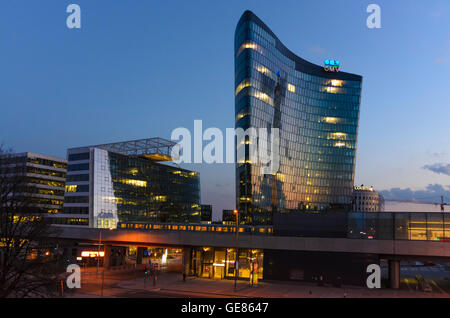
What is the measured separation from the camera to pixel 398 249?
51500 mm

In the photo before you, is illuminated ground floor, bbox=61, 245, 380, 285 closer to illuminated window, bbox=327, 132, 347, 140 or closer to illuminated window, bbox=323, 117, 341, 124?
illuminated window, bbox=327, 132, 347, 140

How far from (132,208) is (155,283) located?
67.8 metres

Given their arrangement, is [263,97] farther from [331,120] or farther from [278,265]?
[278,265]

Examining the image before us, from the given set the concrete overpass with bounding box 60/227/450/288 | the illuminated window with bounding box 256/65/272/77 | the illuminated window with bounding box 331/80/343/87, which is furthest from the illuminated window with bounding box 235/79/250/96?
the concrete overpass with bounding box 60/227/450/288

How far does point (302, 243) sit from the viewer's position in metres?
55.1

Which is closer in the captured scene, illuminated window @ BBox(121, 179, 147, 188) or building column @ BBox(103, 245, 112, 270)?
building column @ BBox(103, 245, 112, 270)

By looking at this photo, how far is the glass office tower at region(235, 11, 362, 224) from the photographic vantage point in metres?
125

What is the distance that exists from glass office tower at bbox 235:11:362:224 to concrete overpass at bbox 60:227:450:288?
60283 mm

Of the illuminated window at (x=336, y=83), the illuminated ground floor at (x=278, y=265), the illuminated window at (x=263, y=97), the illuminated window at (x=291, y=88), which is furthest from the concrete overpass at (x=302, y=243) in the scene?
the illuminated window at (x=336, y=83)

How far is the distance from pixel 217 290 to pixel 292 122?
386 ft

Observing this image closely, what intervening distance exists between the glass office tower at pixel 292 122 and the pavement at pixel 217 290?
6679 centimetres

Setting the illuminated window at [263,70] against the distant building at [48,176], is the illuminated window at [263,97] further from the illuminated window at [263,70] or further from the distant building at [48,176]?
the distant building at [48,176]

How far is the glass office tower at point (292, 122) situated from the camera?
125 metres

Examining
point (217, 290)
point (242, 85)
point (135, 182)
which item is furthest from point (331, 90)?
point (217, 290)
